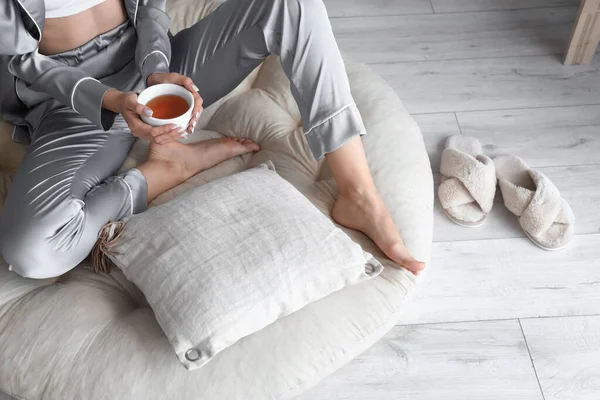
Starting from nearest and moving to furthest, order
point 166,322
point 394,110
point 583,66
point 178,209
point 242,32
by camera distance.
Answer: point 166,322, point 178,209, point 242,32, point 394,110, point 583,66

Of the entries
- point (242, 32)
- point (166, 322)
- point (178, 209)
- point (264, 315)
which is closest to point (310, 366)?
point (264, 315)

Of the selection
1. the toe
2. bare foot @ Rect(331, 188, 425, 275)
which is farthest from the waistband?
the toe

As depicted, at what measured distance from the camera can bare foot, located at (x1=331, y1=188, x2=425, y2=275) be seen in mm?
1155

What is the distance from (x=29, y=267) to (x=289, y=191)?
0.47 meters

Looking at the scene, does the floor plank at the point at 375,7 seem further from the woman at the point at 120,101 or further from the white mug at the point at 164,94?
the white mug at the point at 164,94

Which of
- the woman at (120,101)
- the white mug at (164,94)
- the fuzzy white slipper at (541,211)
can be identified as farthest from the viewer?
the fuzzy white slipper at (541,211)

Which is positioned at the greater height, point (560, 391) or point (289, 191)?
point (289, 191)

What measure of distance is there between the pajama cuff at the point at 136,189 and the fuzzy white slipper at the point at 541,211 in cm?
81

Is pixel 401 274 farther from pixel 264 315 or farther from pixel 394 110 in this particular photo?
pixel 394 110

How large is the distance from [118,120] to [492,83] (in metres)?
1.06

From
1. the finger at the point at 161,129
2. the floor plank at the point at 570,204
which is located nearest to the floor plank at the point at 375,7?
the floor plank at the point at 570,204

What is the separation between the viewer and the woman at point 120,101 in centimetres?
111

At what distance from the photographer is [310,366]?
1.04 m

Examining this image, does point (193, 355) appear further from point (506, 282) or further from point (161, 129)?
point (506, 282)
